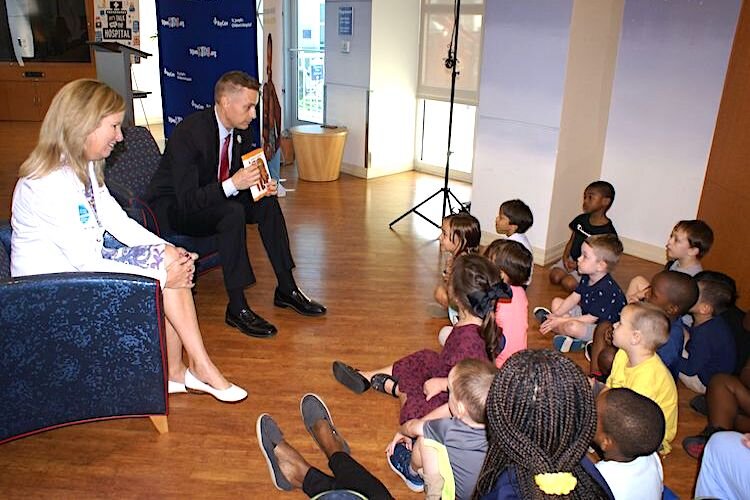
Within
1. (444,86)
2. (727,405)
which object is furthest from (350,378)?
(444,86)

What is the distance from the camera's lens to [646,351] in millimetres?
2430

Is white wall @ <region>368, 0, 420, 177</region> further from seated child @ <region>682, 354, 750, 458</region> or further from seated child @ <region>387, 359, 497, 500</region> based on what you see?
seated child @ <region>387, 359, 497, 500</region>

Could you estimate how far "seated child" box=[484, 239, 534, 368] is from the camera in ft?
9.14

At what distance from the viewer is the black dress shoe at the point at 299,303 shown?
3.69 meters

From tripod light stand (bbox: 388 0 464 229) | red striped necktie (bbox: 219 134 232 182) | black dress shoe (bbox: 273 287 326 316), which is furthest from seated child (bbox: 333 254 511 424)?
tripod light stand (bbox: 388 0 464 229)

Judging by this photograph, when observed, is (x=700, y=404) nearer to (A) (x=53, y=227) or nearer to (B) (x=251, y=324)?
(B) (x=251, y=324)

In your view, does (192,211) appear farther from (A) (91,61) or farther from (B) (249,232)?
(A) (91,61)

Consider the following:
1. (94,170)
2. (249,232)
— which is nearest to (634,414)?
(94,170)

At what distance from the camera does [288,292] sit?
375 centimetres

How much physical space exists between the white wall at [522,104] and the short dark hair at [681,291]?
1.75 meters

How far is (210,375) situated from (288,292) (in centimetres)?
100

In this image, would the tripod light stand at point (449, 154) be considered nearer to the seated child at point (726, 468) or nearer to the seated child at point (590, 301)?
the seated child at point (590, 301)

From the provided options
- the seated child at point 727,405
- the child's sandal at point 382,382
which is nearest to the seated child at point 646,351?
the seated child at point 727,405

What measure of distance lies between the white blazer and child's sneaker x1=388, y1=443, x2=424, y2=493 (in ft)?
4.08
